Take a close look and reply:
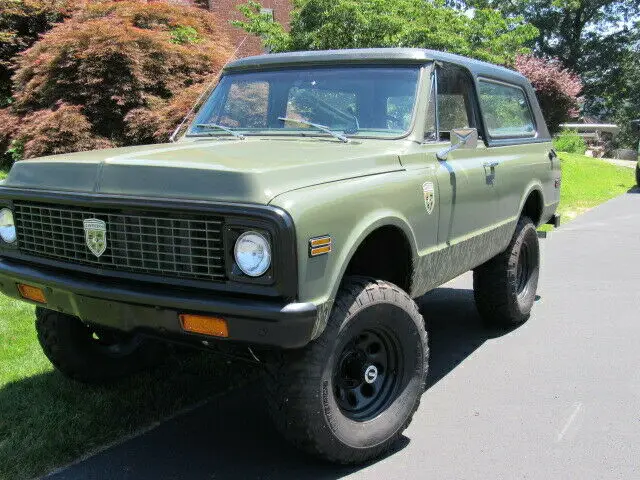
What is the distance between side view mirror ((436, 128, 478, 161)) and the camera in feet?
12.3

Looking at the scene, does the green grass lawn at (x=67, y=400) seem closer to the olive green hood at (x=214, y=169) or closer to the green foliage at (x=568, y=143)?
the olive green hood at (x=214, y=169)

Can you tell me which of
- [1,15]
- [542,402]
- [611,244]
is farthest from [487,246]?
[1,15]

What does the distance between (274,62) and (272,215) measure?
6.67ft

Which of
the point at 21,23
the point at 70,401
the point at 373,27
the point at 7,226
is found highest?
the point at 21,23

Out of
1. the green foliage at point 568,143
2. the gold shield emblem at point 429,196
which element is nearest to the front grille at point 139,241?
the gold shield emblem at point 429,196

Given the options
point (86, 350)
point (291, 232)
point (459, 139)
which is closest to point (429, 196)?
point (459, 139)

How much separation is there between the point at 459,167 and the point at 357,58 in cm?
90

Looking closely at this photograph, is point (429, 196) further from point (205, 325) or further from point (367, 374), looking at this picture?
point (205, 325)

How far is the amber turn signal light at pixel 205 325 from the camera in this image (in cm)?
265

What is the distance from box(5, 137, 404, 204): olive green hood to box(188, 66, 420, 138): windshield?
0.78 ft

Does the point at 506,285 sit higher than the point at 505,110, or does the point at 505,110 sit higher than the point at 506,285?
the point at 505,110

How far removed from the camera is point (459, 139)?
3.79 meters

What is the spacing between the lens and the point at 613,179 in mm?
18812

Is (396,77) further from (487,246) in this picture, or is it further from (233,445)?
(233,445)
